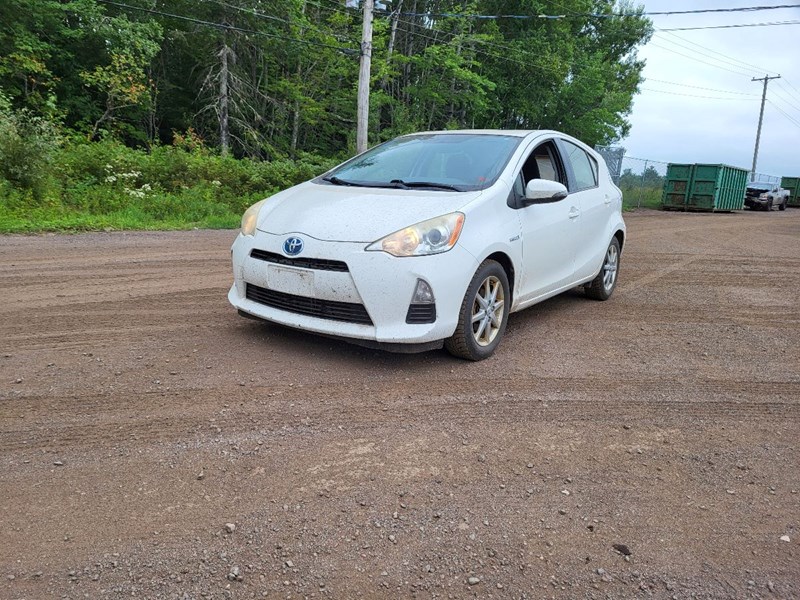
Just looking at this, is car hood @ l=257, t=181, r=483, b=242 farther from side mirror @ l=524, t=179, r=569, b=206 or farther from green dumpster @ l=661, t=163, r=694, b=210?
green dumpster @ l=661, t=163, r=694, b=210

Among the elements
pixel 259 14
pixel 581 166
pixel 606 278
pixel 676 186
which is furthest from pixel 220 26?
pixel 606 278

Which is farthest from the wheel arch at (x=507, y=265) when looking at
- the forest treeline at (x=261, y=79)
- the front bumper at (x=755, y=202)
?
the front bumper at (x=755, y=202)

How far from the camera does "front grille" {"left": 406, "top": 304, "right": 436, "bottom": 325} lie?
3980 mm

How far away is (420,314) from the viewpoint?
4.00 meters

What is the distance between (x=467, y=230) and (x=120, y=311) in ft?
10.6

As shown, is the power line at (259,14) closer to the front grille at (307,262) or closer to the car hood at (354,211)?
the car hood at (354,211)

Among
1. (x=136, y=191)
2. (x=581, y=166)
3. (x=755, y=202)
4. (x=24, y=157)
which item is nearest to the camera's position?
(x=581, y=166)

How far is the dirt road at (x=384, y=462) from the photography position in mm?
2256

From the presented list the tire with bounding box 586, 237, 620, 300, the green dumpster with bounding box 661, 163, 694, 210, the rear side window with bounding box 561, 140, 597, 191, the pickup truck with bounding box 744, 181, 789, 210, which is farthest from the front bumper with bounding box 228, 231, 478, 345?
the pickup truck with bounding box 744, 181, 789, 210

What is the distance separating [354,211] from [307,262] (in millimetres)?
503

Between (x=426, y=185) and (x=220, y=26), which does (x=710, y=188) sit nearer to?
(x=220, y=26)

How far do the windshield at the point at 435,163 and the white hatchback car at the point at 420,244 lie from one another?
15 millimetres

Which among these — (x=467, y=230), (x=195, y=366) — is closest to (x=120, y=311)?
(x=195, y=366)

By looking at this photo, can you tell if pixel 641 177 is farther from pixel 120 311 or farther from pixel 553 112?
pixel 120 311
